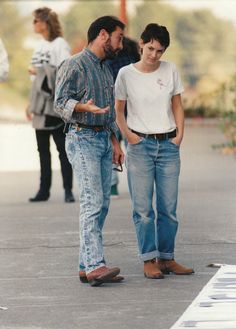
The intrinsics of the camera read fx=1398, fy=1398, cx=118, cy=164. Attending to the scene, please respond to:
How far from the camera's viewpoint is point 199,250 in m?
11.2

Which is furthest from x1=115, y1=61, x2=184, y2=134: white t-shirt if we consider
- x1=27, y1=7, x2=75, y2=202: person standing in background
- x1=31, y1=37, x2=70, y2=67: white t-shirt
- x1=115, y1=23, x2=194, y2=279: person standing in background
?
x1=31, y1=37, x2=70, y2=67: white t-shirt

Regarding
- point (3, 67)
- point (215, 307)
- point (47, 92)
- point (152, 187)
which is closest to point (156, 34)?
point (152, 187)

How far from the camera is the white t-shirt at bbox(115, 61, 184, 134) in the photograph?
32.6 ft

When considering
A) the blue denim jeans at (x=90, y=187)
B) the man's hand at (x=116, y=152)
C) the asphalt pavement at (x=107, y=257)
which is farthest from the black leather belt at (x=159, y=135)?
the asphalt pavement at (x=107, y=257)

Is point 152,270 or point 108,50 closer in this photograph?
point 108,50

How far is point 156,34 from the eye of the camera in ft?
32.3

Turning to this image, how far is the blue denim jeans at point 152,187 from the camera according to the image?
997cm

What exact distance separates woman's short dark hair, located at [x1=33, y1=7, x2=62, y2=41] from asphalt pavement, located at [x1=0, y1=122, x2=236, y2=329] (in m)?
1.84

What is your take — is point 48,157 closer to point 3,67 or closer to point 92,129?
point 3,67

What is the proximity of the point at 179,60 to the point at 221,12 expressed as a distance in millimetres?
2359

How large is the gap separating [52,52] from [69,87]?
556 centimetres

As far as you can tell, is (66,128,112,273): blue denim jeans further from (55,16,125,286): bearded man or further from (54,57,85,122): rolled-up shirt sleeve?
(54,57,85,122): rolled-up shirt sleeve

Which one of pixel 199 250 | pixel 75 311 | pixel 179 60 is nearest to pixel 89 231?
pixel 75 311

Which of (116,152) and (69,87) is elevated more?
(69,87)
